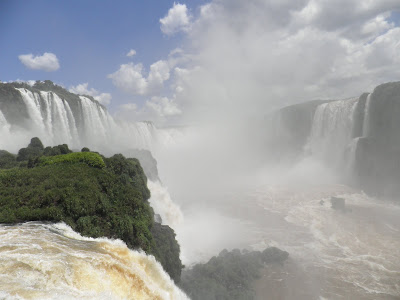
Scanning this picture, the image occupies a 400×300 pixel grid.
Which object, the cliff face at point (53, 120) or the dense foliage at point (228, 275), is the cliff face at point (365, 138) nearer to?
the dense foliage at point (228, 275)

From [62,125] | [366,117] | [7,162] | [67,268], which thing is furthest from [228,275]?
[366,117]

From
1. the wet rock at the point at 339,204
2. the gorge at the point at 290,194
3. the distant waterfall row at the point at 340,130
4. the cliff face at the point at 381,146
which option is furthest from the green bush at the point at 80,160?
the distant waterfall row at the point at 340,130

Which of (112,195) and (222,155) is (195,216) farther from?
(222,155)

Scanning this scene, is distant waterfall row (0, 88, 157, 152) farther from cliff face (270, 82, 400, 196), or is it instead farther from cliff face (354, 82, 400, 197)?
cliff face (354, 82, 400, 197)

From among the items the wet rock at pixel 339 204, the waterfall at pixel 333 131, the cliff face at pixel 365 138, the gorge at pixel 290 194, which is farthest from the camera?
the waterfall at pixel 333 131

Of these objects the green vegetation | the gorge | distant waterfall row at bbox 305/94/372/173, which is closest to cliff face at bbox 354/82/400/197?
the gorge
